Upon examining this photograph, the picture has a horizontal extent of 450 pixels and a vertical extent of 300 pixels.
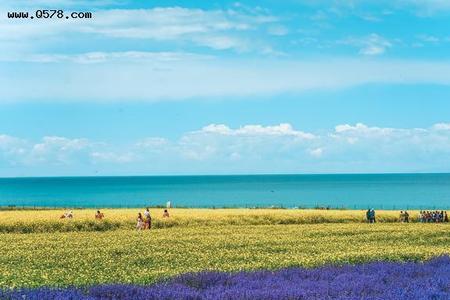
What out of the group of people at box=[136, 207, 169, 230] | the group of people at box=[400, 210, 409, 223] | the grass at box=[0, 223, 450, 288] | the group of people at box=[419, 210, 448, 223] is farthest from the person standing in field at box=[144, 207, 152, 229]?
the group of people at box=[419, 210, 448, 223]

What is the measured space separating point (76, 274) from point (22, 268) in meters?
4.23

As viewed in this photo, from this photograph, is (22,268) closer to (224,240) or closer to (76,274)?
(76,274)

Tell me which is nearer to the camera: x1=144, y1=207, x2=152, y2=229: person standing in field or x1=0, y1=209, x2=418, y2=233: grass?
x1=0, y1=209, x2=418, y2=233: grass

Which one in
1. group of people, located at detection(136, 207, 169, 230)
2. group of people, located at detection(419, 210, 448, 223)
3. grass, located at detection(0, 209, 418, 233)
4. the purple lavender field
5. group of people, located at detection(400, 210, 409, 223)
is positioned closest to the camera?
the purple lavender field

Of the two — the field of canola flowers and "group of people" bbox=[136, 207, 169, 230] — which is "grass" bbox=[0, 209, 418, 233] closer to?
the field of canola flowers

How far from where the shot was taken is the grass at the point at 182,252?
74.5 ft

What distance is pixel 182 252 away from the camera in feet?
108

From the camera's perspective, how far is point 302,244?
37.5 metres

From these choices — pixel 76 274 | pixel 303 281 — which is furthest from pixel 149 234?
pixel 303 281

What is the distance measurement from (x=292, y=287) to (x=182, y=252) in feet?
58.3

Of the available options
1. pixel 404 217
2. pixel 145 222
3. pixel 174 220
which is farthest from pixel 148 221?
pixel 404 217

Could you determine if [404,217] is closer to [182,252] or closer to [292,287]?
[182,252]

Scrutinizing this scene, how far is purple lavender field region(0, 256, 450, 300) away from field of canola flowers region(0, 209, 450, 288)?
209 cm

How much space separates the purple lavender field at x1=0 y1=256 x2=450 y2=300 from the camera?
1421 cm
